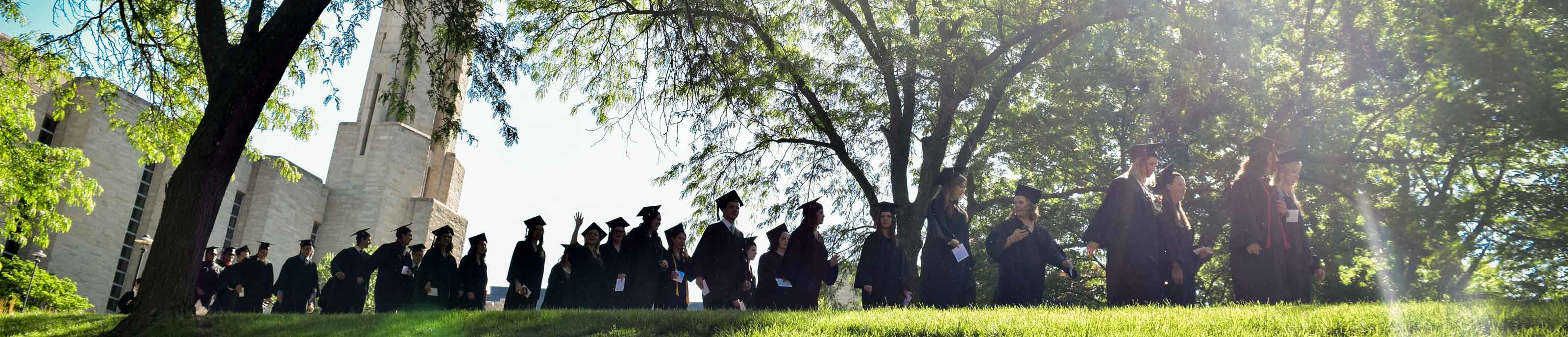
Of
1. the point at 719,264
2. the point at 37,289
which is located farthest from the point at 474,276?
the point at 37,289

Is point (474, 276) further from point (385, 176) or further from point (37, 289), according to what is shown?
point (385, 176)

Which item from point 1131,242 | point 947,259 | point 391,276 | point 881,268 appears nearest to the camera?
point 1131,242

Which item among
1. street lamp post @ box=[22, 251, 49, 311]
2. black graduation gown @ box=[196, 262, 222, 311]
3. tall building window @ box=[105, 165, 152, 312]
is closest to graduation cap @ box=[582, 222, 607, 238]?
black graduation gown @ box=[196, 262, 222, 311]

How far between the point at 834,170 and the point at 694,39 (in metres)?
8.49

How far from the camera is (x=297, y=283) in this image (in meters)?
17.0

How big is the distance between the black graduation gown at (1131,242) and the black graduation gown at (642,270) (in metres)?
5.22

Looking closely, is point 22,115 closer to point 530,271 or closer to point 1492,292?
point 530,271

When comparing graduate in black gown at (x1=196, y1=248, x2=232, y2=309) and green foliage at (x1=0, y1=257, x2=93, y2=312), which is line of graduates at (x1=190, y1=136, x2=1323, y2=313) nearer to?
graduate in black gown at (x1=196, y1=248, x2=232, y2=309)

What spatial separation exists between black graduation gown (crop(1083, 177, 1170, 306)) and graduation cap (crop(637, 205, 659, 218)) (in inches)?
213

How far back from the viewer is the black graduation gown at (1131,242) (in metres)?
9.77

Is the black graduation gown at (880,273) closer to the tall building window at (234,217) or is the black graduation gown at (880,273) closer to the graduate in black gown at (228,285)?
the graduate in black gown at (228,285)

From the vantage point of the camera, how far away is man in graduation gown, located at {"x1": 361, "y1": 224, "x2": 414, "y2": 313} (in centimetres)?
1528

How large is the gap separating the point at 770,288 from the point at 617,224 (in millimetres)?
2385

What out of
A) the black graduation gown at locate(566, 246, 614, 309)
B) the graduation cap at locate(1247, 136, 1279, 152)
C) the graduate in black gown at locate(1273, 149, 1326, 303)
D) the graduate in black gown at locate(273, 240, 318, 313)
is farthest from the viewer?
the graduate in black gown at locate(273, 240, 318, 313)
